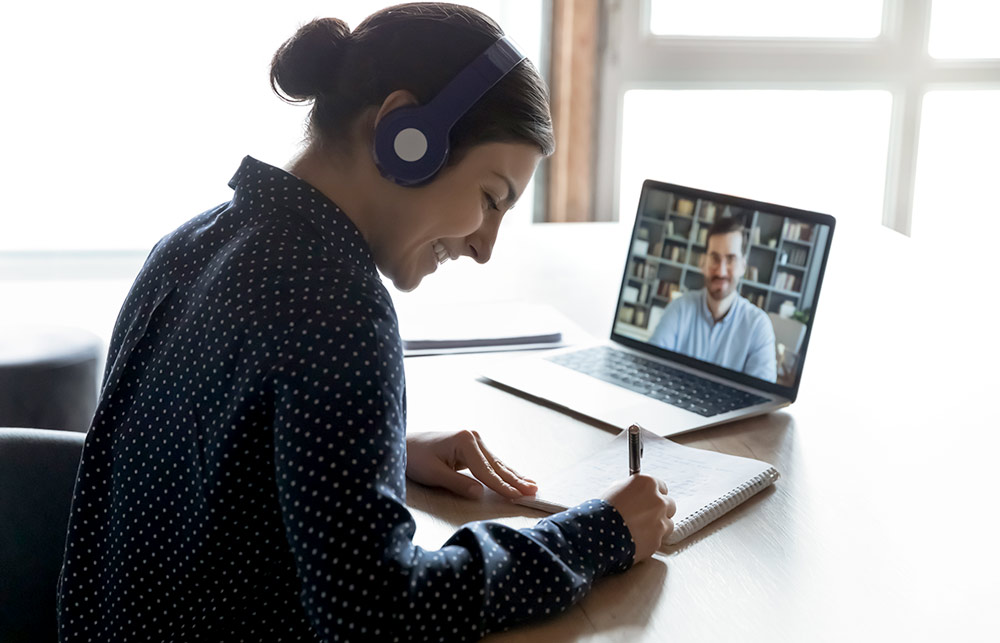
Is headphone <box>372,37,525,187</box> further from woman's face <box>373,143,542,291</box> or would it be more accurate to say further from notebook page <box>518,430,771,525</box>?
notebook page <box>518,430,771,525</box>

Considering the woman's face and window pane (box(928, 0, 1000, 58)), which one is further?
window pane (box(928, 0, 1000, 58))

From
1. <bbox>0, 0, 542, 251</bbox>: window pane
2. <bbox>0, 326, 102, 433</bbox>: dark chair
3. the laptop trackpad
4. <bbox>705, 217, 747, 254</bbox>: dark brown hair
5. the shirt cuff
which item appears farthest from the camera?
<bbox>0, 0, 542, 251</bbox>: window pane

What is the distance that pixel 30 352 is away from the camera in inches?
77.5

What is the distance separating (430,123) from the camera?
905 mm

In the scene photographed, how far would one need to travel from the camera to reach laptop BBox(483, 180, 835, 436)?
1.29 m

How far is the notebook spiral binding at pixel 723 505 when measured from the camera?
946 millimetres

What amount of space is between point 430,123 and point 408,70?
0.19ft

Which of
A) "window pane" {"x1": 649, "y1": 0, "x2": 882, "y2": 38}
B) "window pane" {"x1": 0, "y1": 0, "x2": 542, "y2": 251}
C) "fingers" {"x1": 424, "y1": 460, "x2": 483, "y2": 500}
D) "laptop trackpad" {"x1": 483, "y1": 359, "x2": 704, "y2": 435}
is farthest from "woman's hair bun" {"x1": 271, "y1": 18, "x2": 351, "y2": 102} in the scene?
"window pane" {"x1": 649, "y1": 0, "x2": 882, "y2": 38}

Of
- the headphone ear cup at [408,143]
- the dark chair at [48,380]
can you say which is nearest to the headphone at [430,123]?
the headphone ear cup at [408,143]

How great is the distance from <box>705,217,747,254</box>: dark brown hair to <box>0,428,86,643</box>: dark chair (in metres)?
0.82

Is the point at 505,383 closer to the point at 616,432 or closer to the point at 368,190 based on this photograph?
the point at 616,432

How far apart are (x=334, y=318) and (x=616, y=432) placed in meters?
0.54

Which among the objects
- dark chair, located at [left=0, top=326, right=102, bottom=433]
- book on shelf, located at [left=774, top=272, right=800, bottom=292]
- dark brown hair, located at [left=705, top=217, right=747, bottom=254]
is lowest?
dark chair, located at [left=0, top=326, right=102, bottom=433]

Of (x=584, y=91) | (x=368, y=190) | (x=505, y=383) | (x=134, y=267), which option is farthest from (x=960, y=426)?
(x=134, y=267)
